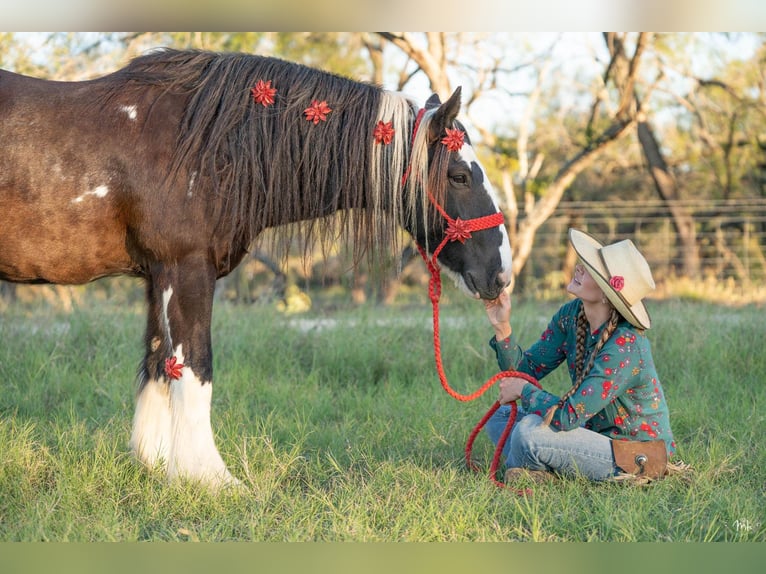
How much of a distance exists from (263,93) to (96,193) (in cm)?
87

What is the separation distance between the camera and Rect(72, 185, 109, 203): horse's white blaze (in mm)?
3365

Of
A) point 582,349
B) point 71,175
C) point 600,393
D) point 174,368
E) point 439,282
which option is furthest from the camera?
point 439,282

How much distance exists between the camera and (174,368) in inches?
137

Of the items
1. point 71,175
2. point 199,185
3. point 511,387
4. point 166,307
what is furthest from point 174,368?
point 511,387

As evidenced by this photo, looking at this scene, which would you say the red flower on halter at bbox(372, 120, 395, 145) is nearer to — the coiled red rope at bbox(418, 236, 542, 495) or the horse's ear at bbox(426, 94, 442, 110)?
the horse's ear at bbox(426, 94, 442, 110)

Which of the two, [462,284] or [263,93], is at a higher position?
[263,93]

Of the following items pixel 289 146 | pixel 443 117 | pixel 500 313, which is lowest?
pixel 500 313

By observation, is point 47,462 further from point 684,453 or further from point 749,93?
point 749,93

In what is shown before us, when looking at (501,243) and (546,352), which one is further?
(546,352)

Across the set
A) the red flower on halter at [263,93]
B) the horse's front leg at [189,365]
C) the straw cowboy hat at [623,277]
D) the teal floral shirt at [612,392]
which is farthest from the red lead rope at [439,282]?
the horse's front leg at [189,365]

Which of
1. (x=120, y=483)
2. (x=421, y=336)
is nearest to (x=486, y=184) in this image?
(x=120, y=483)

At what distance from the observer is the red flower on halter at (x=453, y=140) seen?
11.5ft

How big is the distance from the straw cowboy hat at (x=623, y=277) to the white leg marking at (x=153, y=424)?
205cm

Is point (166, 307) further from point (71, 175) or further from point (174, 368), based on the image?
point (71, 175)
